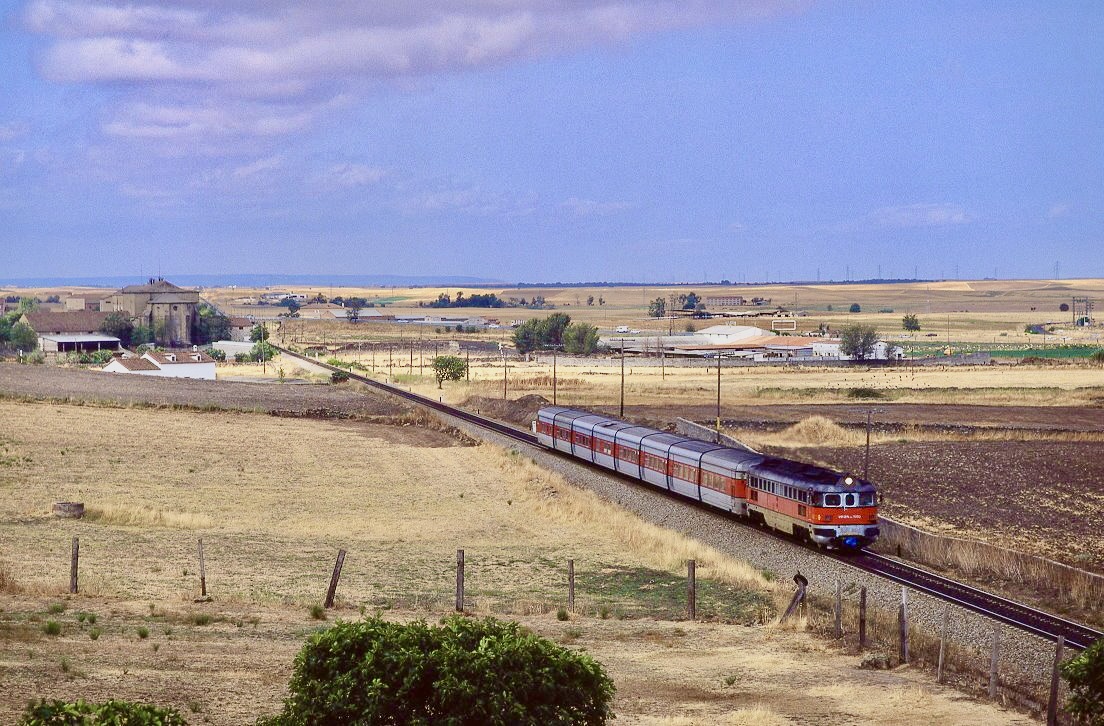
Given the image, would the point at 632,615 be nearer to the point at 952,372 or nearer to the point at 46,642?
the point at 46,642

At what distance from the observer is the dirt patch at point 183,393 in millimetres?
94688

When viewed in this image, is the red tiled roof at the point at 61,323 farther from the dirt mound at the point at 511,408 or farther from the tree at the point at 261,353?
the dirt mound at the point at 511,408

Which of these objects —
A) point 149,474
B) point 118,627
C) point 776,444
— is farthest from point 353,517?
point 776,444

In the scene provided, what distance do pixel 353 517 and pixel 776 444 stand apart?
36.5 m

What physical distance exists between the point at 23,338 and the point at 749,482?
150 meters

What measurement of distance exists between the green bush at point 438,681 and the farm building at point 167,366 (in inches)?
4545

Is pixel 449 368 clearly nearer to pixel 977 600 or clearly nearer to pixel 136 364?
pixel 136 364

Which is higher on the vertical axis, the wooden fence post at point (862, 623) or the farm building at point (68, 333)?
the farm building at point (68, 333)

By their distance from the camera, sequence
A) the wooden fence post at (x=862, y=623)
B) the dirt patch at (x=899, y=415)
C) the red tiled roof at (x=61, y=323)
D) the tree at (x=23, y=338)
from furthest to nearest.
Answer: the red tiled roof at (x=61, y=323) → the tree at (x=23, y=338) → the dirt patch at (x=899, y=415) → the wooden fence post at (x=862, y=623)

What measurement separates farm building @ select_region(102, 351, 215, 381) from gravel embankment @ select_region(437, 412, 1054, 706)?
2952 inches

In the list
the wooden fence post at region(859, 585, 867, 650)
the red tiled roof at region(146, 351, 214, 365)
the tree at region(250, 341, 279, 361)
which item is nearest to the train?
the wooden fence post at region(859, 585, 867, 650)

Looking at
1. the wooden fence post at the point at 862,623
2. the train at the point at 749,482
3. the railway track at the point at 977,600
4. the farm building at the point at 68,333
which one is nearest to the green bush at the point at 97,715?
the railway track at the point at 977,600

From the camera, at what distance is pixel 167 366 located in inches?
5064

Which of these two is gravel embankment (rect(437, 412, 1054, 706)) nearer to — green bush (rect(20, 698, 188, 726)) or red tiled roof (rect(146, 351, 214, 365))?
green bush (rect(20, 698, 188, 726))
